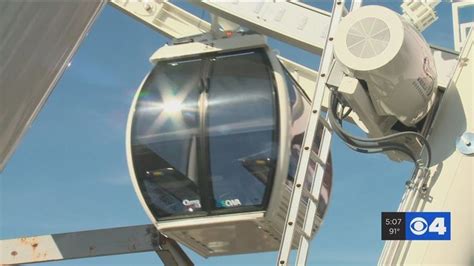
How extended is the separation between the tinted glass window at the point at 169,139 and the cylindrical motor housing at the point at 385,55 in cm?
193

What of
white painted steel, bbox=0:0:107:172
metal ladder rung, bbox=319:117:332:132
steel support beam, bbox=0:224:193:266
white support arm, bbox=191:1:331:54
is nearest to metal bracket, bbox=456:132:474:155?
metal ladder rung, bbox=319:117:332:132

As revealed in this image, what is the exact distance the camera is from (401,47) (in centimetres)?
416

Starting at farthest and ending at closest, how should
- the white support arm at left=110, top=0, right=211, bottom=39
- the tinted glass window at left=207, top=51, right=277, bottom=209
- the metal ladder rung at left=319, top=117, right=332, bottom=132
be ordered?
1. the white support arm at left=110, top=0, right=211, bottom=39
2. the tinted glass window at left=207, top=51, right=277, bottom=209
3. the metal ladder rung at left=319, top=117, right=332, bottom=132

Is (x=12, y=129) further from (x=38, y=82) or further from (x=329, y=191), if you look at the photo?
(x=329, y=191)

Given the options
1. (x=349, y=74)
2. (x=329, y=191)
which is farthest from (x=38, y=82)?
(x=329, y=191)

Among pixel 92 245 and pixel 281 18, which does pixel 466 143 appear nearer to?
pixel 281 18

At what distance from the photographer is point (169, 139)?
596cm

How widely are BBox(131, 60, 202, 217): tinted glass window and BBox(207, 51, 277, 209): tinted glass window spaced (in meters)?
0.18

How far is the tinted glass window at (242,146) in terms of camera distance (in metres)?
5.67

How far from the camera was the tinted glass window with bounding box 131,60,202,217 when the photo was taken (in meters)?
5.84

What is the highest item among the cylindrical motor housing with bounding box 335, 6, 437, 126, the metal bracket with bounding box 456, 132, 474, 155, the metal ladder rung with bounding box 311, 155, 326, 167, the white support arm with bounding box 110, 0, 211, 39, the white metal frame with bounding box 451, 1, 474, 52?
the white metal frame with bounding box 451, 1, 474, 52

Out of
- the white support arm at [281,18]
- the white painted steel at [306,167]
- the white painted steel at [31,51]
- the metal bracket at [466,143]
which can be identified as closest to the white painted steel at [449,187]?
the metal bracket at [466,143]

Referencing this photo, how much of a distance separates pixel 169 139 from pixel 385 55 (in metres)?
2.46

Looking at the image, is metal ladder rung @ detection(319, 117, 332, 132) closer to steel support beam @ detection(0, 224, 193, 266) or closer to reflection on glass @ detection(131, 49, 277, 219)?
reflection on glass @ detection(131, 49, 277, 219)
